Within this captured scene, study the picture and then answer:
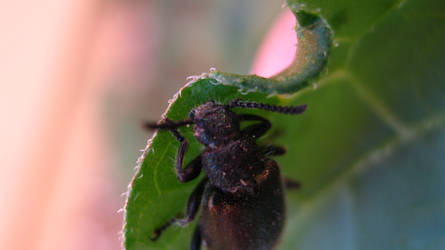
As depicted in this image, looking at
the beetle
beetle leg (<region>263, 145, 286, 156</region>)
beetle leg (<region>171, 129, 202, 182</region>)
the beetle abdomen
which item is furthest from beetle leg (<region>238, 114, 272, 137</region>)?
beetle leg (<region>171, 129, 202, 182</region>)

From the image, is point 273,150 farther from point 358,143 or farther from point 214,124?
point 358,143

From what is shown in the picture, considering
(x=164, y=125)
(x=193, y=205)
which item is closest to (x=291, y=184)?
(x=193, y=205)

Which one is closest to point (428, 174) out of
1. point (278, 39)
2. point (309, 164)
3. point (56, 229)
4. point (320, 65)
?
point (309, 164)

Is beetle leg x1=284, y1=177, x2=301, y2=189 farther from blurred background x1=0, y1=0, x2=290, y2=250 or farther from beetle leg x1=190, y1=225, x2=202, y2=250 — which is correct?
blurred background x1=0, y1=0, x2=290, y2=250

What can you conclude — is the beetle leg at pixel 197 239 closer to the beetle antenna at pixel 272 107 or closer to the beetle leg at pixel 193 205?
the beetle leg at pixel 193 205

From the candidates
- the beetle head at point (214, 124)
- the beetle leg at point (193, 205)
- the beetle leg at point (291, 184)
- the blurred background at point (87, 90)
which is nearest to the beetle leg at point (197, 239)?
the beetle leg at point (193, 205)
